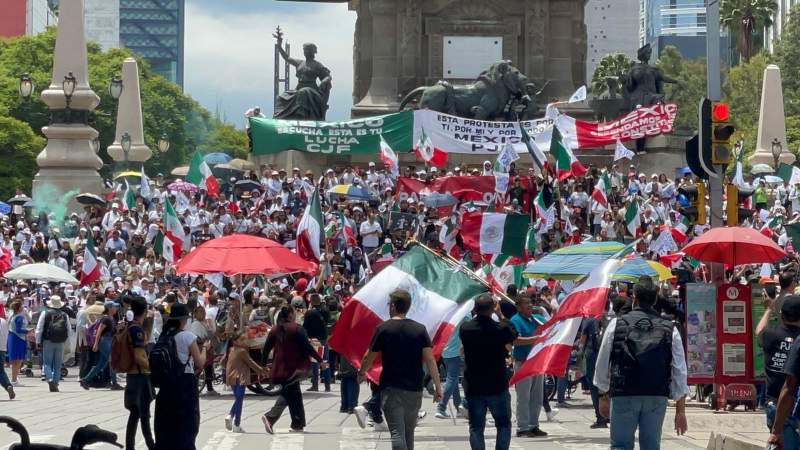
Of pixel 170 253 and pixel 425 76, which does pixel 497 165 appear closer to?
pixel 170 253

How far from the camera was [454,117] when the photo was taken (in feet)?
147

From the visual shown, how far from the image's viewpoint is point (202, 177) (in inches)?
1560

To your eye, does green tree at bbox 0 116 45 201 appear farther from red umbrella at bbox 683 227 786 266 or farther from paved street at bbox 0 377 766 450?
red umbrella at bbox 683 227 786 266

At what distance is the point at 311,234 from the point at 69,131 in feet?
73.9

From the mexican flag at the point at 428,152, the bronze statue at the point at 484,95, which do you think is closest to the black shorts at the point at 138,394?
the mexican flag at the point at 428,152

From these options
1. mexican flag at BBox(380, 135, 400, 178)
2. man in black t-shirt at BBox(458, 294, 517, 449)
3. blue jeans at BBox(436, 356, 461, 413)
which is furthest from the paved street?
mexican flag at BBox(380, 135, 400, 178)

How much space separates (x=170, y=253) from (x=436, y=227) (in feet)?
21.6

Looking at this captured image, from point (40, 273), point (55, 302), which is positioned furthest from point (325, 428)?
point (40, 273)

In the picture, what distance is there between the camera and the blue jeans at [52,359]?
26.1m

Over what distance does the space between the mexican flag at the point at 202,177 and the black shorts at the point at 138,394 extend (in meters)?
23.8

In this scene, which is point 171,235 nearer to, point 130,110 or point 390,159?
point 390,159

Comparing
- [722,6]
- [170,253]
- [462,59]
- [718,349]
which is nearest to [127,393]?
[718,349]

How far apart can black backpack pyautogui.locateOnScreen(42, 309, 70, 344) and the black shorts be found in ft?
37.7

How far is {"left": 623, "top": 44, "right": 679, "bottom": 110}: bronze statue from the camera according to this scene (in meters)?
48.9
